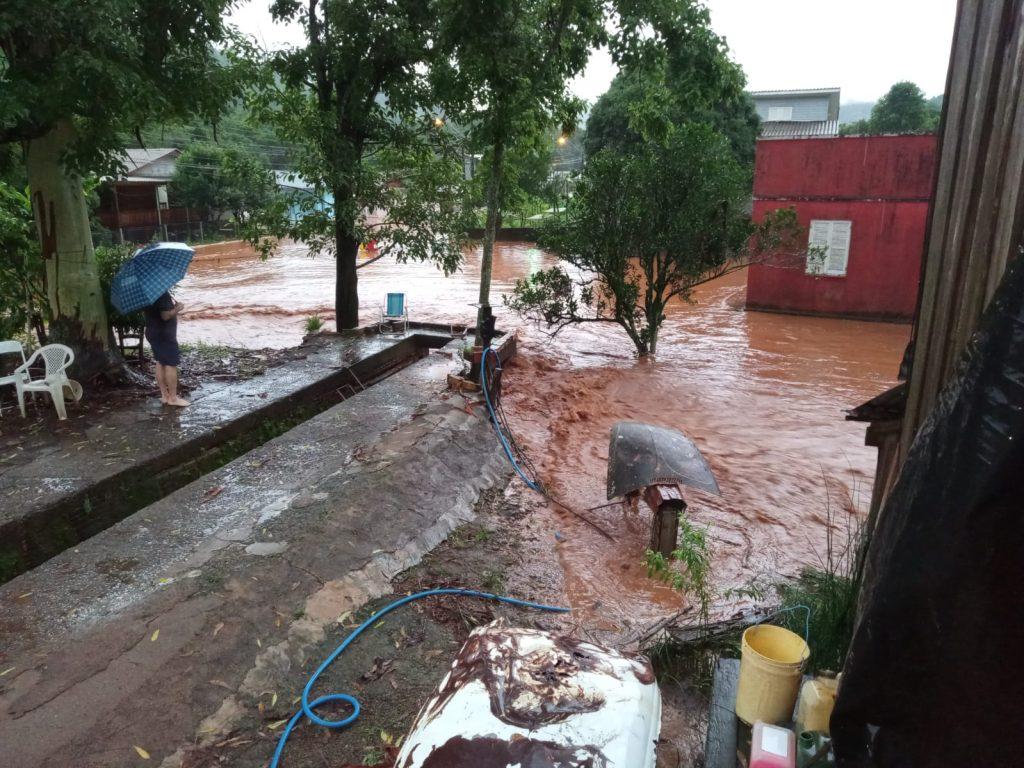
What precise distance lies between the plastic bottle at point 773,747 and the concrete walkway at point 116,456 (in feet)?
18.9

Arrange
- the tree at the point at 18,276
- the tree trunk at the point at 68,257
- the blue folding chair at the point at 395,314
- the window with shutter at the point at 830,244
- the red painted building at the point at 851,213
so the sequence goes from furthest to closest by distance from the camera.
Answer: the window with shutter at the point at 830,244 < the red painted building at the point at 851,213 < the blue folding chair at the point at 395,314 < the tree at the point at 18,276 < the tree trunk at the point at 68,257

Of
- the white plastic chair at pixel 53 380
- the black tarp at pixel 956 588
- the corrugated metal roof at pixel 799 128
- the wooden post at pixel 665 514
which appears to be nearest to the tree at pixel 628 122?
the corrugated metal roof at pixel 799 128

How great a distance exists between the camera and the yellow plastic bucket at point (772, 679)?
8.93 ft

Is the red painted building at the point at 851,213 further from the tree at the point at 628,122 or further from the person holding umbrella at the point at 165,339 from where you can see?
the person holding umbrella at the point at 165,339

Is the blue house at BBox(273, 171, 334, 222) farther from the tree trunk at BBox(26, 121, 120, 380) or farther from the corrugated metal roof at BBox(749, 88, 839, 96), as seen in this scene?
the corrugated metal roof at BBox(749, 88, 839, 96)

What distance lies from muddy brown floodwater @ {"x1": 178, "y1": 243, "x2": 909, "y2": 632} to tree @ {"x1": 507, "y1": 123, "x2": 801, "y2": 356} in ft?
4.84

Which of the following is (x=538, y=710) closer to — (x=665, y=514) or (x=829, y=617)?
(x=829, y=617)

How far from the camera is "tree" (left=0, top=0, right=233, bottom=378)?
20.1ft

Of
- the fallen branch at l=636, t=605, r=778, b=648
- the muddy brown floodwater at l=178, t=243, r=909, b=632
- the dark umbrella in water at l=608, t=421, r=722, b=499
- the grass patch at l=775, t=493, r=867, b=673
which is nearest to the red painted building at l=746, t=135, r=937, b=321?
the muddy brown floodwater at l=178, t=243, r=909, b=632

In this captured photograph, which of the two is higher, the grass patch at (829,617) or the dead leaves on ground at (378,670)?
the grass patch at (829,617)

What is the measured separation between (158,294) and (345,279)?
4.92 m

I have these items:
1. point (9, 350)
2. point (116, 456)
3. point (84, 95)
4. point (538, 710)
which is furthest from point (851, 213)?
point (538, 710)

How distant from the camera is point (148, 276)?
7379 mm

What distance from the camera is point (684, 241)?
12156 mm
